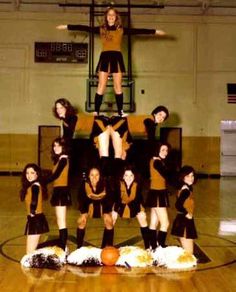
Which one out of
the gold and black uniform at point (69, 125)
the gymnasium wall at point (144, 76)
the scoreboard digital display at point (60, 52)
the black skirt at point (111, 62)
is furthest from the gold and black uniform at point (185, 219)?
the scoreboard digital display at point (60, 52)

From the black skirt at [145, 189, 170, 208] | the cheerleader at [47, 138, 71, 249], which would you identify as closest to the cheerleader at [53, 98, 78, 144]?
the cheerleader at [47, 138, 71, 249]

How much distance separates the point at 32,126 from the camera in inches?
680

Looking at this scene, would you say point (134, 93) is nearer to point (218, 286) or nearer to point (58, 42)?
point (58, 42)

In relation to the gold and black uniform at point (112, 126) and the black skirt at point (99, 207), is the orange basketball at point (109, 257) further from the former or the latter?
the gold and black uniform at point (112, 126)

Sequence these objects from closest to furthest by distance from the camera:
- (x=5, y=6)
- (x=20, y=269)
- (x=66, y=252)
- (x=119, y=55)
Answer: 1. (x=20, y=269)
2. (x=66, y=252)
3. (x=119, y=55)
4. (x=5, y=6)

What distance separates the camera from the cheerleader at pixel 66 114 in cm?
670

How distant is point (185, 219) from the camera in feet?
21.5

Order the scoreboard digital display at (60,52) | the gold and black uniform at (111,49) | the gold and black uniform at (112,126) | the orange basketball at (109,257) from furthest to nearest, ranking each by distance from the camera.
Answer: the scoreboard digital display at (60,52) → the gold and black uniform at (111,49) → the gold and black uniform at (112,126) → the orange basketball at (109,257)

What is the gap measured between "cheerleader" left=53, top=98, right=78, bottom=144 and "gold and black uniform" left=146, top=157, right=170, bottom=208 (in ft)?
3.83

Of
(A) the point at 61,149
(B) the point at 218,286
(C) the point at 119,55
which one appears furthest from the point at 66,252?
(C) the point at 119,55

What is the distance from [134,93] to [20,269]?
11.5 m

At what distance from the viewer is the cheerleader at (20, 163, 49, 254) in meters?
6.47

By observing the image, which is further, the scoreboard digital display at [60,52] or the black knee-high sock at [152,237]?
the scoreboard digital display at [60,52]

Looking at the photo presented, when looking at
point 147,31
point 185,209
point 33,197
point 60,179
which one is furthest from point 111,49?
point 185,209
